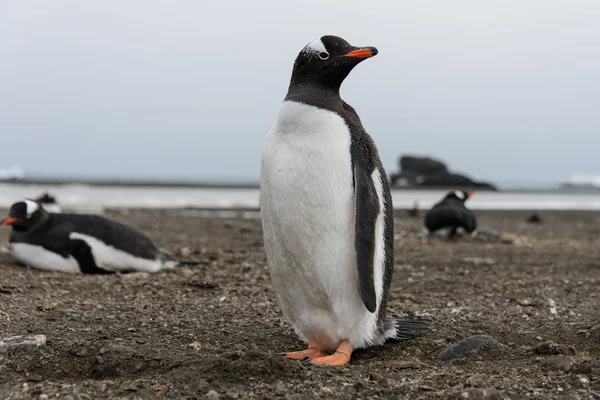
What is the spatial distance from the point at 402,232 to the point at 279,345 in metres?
9.12

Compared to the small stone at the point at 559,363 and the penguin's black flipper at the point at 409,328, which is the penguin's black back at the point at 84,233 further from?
the small stone at the point at 559,363

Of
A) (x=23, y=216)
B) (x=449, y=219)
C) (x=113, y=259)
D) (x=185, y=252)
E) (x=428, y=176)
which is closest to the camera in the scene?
(x=113, y=259)

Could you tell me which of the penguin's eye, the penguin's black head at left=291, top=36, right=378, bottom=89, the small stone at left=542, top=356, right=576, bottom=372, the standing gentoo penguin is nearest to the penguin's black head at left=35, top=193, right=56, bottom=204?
the standing gentoo penguin

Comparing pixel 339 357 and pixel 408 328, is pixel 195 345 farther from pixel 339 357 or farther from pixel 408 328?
pixel 408 328

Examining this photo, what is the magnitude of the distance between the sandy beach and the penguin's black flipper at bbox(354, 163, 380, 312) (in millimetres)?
383

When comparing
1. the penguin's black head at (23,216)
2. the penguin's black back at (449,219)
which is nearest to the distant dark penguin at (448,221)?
the penguin's black back at (449,219)

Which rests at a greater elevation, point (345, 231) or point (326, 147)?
point (326, 147)

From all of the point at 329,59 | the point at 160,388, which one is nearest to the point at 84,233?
the point at 329,59

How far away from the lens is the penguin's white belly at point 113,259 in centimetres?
687

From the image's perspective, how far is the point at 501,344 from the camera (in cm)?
396

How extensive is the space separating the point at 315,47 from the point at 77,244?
4.04 m

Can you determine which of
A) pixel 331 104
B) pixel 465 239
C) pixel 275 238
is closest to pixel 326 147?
pixel 331 104

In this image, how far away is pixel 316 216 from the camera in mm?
3668

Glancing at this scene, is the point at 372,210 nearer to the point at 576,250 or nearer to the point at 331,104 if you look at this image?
the point at 331,104
